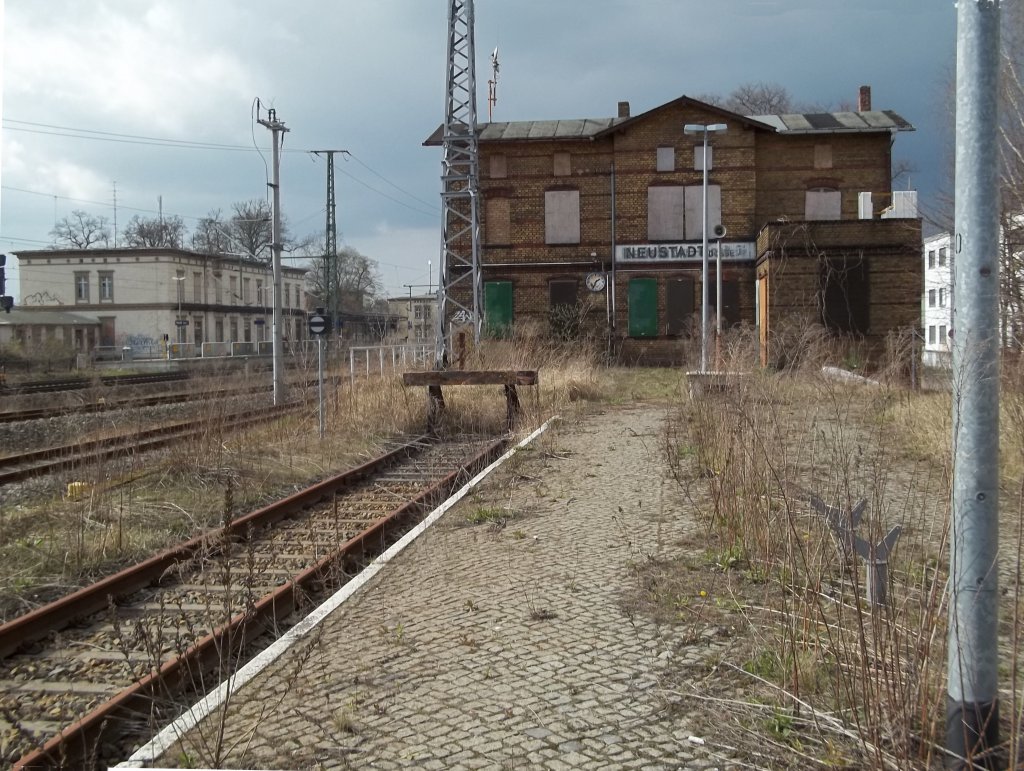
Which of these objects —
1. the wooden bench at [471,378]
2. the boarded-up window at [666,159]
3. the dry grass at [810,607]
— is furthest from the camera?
the boarded-up window at [666,159]

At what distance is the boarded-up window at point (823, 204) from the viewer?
37.7 meters

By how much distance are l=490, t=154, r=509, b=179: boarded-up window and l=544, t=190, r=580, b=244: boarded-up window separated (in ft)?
6.37

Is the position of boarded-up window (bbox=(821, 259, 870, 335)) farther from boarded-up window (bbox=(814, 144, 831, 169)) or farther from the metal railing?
the metal railing

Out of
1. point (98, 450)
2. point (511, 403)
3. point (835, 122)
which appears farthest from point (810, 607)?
point (835, 122)

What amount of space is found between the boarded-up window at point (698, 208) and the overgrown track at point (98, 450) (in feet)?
80.6

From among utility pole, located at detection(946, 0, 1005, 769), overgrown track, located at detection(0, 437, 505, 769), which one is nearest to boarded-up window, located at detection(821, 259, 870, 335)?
overgrown track, located at detection(0, 437, 505, 769)

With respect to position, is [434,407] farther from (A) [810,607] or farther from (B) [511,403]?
(A) [810,607]

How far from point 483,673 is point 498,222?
35.2 m

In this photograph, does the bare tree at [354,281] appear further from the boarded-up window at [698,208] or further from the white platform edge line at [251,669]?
the white platform edge line at [251,669]

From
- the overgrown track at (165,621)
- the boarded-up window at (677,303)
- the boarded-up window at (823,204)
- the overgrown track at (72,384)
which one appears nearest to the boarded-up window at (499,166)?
the boarded-up window at (677,303)

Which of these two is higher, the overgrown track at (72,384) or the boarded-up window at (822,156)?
the boarded-up window at (822,156)

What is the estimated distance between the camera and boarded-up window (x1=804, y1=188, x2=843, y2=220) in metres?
37.7

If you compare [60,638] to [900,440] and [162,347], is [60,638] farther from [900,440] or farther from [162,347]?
[162,347]

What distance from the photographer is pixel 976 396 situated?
3.31 metres
